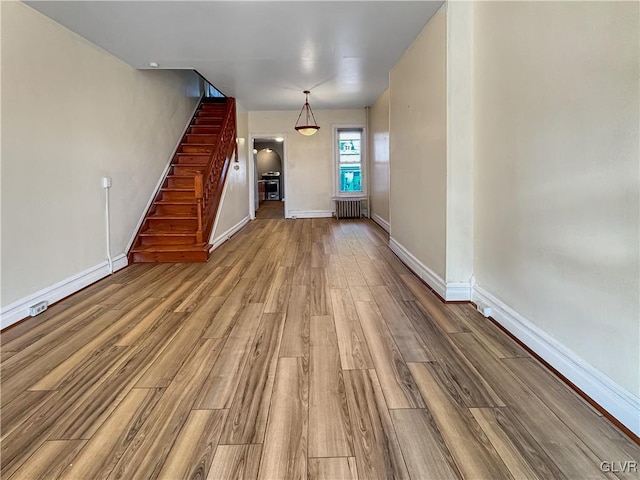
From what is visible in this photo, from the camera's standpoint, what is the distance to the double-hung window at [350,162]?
395 inches

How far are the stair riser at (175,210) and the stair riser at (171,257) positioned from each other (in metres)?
0.87

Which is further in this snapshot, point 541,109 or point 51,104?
point 51,104

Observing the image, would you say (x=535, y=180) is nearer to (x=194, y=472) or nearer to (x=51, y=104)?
(x=194, y=472)

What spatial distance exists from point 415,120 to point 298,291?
7.07 feet

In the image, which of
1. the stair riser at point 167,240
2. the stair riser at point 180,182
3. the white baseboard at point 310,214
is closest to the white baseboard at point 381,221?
the white baseboard at point 310,214

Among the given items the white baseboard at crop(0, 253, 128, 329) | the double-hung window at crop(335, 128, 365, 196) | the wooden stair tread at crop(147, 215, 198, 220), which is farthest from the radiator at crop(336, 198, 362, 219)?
the white baseboard at crop(0, 253, 128, 329)

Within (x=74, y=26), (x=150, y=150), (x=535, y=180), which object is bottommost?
(x=535, y=180)

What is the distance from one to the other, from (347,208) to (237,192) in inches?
115

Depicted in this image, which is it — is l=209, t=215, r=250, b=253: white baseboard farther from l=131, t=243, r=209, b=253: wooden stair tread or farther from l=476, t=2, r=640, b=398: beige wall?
l=476, t=2, r=640, b=398: beige wall

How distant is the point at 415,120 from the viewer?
166 inches

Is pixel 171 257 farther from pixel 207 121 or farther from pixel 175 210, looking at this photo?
pixel 207 121

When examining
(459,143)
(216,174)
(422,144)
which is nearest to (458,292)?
(459,143)

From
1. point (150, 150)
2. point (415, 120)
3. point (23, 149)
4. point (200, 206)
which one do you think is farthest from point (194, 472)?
point (150, 150)

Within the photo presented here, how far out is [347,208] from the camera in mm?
9828
